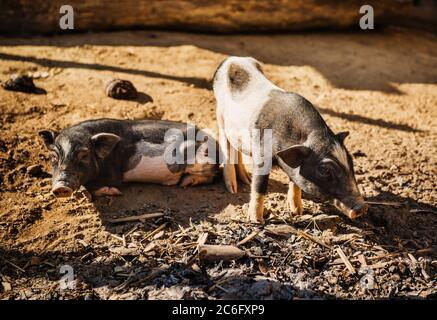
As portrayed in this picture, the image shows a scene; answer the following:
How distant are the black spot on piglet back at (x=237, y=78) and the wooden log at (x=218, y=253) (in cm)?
153

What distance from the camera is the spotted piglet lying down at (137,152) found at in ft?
15.4

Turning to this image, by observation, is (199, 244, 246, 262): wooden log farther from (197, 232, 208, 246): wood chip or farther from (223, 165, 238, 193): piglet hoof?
(223, 165, 238, 193): piglet hoof

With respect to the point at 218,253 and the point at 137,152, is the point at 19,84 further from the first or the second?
the point at 218,253

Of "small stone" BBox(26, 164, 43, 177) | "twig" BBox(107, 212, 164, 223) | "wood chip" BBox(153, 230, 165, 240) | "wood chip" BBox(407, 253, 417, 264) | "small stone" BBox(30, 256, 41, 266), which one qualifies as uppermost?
"small stone" BBox(26, 164, 43, 177)

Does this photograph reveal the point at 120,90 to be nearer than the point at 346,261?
No

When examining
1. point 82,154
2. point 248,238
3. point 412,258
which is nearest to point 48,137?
point 82,154

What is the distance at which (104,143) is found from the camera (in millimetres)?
4738

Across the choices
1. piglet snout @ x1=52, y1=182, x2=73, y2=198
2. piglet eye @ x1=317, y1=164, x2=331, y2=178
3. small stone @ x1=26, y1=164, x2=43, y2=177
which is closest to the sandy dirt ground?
small stone @ x1=26, y1=164, x2=43, y2=177

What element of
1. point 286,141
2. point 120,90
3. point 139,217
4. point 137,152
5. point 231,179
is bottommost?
point 139,217

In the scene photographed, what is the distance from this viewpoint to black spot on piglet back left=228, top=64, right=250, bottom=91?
4621mm

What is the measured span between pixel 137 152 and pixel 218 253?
1526 millimetres

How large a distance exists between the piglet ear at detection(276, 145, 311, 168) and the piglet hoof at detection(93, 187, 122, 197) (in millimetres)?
1734
